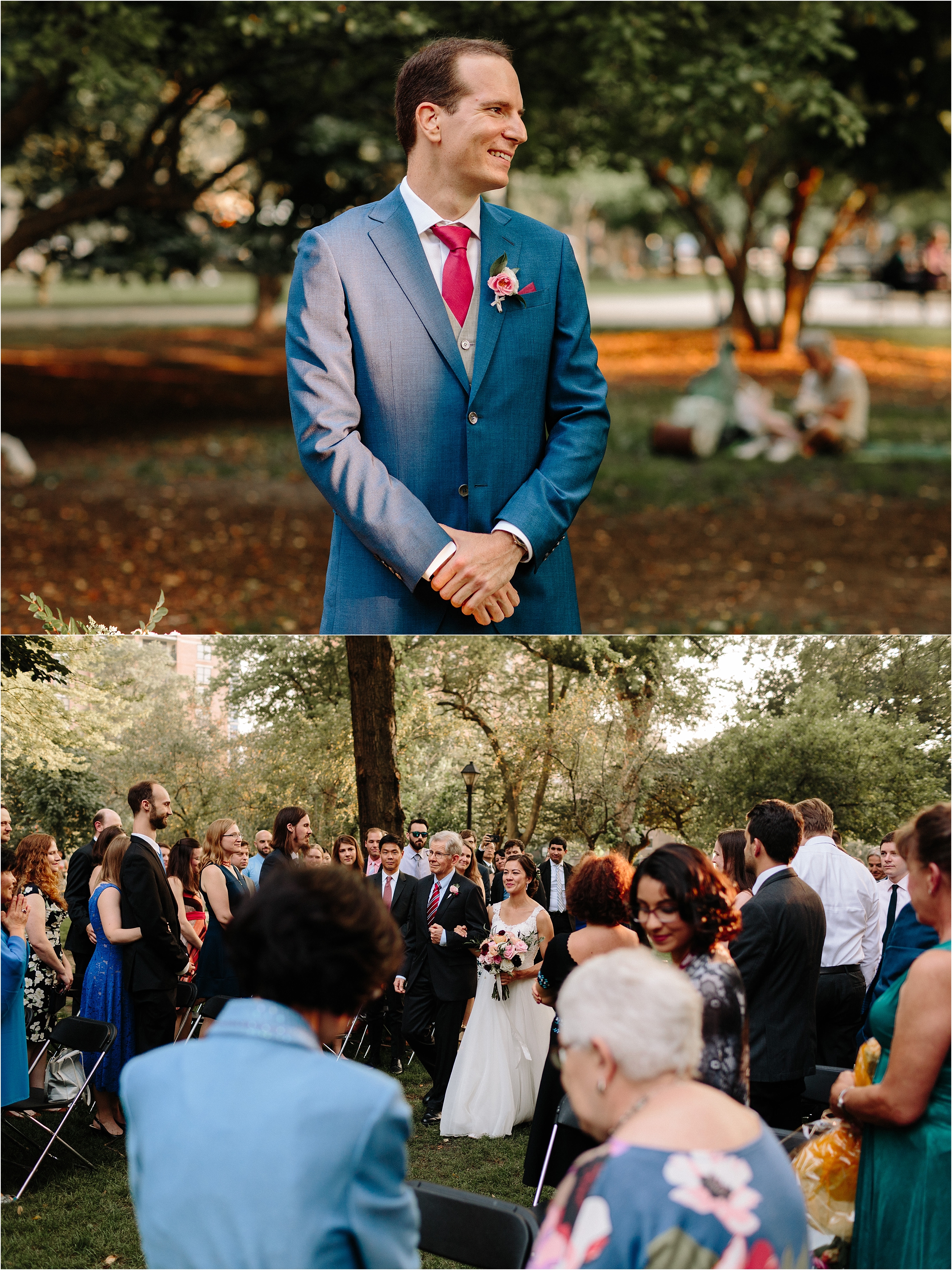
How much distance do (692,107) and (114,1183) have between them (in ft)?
27.3

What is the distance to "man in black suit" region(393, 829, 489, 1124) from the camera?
396cm

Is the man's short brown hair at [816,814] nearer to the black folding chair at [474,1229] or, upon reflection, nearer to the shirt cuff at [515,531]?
the shirt cuff at [515,531]

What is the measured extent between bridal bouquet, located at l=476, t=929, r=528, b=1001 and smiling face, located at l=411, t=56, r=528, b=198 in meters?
2.58

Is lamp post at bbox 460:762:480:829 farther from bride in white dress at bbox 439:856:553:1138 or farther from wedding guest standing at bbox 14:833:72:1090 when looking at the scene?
wedding guest standing at bbox 14:833:72:1090

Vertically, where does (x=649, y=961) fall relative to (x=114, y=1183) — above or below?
above

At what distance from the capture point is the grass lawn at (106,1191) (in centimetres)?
393

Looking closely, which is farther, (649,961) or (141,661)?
(141,661)

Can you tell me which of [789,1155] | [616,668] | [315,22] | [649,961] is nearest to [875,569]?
[315,22]

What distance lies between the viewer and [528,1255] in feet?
9.11

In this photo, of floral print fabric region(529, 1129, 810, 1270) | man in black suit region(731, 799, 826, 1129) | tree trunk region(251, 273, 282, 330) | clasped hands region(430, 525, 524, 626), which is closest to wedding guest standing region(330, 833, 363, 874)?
clasped hands region(430, 525, 524, 626)

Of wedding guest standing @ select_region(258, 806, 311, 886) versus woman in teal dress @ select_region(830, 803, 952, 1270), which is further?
wedding guest standing @ select_region(258, 806, 311, 886)

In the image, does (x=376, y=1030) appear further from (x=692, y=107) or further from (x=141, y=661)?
(x=692, y=107)

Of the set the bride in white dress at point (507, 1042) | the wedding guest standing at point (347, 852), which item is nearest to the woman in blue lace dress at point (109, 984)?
the wedding guest standing at point (347, 852)

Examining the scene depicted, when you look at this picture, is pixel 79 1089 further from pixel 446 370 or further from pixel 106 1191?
pixel 446 370
